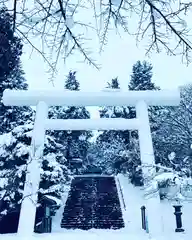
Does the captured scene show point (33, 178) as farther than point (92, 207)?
No

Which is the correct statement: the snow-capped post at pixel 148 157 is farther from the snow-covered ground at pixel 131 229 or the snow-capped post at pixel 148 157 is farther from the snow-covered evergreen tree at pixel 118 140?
the snow-covered evergreen tree at pixel 118 140

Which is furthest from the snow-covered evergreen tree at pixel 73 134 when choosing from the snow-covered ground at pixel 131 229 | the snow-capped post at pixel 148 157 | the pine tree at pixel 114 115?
the snow-capped post at pixel 148 157

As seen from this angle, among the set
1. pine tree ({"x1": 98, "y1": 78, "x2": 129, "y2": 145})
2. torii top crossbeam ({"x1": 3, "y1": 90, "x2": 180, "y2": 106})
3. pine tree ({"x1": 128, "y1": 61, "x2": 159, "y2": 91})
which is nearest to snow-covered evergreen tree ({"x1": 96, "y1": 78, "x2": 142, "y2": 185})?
pine tree ({"x1": 98, "y1": 78, "x2": 129, "y2": 145})

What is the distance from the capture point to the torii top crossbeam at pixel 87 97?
7.93 metres

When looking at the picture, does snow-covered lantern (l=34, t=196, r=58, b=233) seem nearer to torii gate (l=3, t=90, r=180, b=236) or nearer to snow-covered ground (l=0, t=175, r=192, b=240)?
snow-covered ground (l=0, t=175, r=192, b=240)

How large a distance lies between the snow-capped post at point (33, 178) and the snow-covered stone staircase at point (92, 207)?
13.6ft

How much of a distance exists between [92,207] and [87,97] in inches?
274

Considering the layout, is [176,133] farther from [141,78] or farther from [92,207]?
[92,207]

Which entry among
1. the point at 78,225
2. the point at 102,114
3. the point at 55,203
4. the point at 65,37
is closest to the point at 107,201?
the point at 78,225

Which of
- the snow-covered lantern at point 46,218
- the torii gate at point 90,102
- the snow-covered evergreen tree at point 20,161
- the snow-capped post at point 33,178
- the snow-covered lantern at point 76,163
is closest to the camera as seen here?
the snow-capped post at point 33,178

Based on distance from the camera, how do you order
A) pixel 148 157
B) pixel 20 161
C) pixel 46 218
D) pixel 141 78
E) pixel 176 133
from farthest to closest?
pixel 141 78
pixel 176 133
pixel 20 161
pixel 46 218
pixel 148 157

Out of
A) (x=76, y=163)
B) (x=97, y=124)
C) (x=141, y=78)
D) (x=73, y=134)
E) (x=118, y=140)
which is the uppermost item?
(x=141, y=78)

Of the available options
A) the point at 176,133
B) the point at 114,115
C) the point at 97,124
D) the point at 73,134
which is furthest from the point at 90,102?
the point at 73,134

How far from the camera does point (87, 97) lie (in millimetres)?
7969
